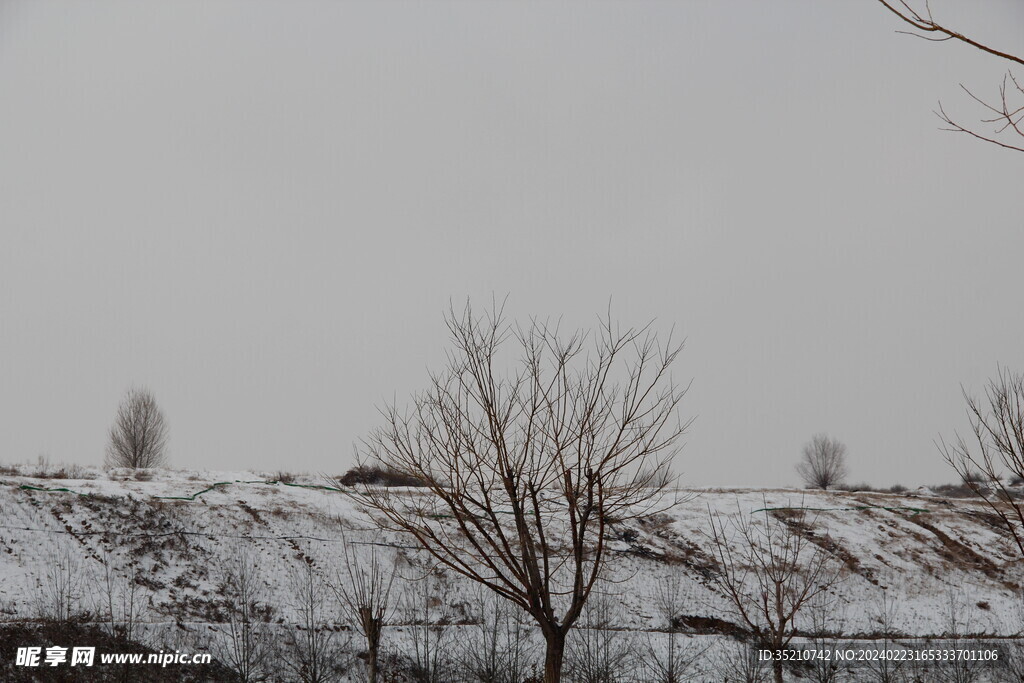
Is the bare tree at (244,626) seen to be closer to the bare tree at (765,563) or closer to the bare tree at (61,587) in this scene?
the bare tree at (61,587)

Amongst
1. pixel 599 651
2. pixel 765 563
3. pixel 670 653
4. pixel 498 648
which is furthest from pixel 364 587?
pixel 765 563

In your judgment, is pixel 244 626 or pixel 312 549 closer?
pixel 244 626

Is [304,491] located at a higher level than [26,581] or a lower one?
higher

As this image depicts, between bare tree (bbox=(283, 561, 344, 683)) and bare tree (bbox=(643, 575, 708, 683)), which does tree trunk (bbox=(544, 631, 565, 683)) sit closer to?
bare tree (bbox=(283, 561, 344, 683))

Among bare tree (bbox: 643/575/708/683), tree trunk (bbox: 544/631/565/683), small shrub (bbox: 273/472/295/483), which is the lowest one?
bare tree (bbox: 643/575/708/683)

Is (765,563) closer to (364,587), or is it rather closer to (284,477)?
(364,587)

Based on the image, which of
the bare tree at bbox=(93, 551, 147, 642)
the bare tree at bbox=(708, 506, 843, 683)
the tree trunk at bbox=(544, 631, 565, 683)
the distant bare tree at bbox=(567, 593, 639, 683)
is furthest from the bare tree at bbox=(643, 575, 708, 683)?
the tree trunk at bbox=(544, 631, 565, 683)

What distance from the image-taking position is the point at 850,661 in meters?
22.6

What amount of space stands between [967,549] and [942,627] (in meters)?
8.19

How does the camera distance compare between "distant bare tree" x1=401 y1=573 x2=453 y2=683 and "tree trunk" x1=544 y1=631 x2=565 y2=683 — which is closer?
"tree trunk" x1=544 y1=631 x2=565 y2=683

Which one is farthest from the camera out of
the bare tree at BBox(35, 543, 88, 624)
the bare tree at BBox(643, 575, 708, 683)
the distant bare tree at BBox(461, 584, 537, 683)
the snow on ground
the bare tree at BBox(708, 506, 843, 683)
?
the bare tree at BBox(708, 506, 843, 683)

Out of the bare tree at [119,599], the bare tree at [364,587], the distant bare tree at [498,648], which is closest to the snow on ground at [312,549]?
the bare tree at [119,599]

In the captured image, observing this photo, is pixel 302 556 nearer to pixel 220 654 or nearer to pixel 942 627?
pixel 220 654

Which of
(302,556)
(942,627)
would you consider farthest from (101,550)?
(942,627)
